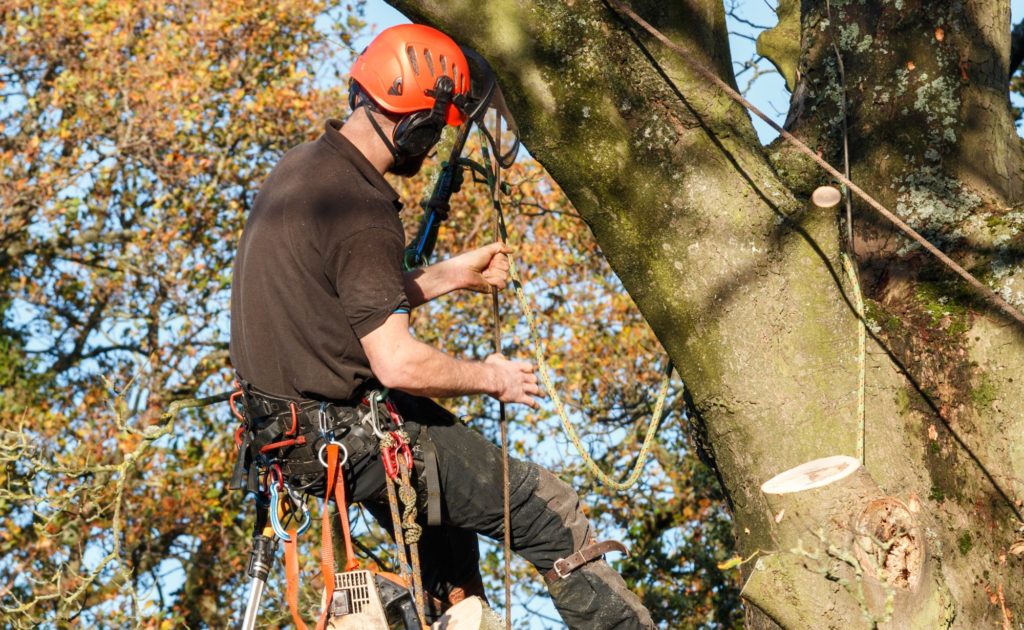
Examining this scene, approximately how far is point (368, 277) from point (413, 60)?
2.24 ft

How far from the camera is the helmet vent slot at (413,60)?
313 cm

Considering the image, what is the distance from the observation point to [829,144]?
3248 mm

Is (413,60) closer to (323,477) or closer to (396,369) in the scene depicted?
(396,369)

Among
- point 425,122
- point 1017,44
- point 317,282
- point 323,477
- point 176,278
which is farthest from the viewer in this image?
point 176,278

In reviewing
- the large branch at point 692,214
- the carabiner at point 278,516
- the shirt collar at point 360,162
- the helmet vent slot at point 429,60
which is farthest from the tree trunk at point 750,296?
the carabiner at point 278,516

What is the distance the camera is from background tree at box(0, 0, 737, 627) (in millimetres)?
8195

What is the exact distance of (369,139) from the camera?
10.5 feet

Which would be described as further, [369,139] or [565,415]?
[565,415]

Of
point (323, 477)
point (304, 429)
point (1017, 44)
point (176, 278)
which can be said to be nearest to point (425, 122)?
point (304, 429)

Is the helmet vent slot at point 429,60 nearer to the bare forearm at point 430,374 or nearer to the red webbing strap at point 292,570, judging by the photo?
the bare forearm at point 430,374

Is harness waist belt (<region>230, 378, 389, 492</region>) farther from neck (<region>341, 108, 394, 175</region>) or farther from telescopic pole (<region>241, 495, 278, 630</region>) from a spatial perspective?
neck (<region>341, 108, 394, 175</region>)

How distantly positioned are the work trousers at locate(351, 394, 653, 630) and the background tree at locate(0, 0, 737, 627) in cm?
435

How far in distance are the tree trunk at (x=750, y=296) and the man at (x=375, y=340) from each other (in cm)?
34

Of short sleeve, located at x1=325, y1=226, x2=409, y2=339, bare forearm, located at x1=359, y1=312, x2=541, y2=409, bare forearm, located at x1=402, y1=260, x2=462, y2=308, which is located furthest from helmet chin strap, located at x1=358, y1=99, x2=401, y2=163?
bare forearm, located at x1=359, y1=312, x2=541, y2=409
